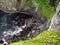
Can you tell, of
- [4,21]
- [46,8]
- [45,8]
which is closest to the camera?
[46,8]

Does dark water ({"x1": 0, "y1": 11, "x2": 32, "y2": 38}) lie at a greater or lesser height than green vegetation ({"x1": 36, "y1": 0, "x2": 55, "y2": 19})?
lesser

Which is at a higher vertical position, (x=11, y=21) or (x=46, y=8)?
(x=46, y=8)

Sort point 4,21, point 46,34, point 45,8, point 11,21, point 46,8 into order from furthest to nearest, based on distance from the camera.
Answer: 1. point 4,21
2. point 11,21
3. point 45,8
4. point 46,8
5. point 46,34

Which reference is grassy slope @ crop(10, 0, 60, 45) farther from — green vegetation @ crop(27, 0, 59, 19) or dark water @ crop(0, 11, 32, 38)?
dark water @ crop(0, 11, 32, 38)

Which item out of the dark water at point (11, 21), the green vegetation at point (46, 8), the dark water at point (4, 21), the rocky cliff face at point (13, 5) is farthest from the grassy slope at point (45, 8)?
the dark water at point (4, 21)

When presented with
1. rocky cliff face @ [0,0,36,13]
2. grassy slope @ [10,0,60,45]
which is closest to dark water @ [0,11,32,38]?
rocky cliff face @ [0,0,36,13]

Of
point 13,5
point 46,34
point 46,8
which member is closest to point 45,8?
point 46,8

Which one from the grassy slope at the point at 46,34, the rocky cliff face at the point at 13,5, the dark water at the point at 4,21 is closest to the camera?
the grassy slope at the point at 46,34

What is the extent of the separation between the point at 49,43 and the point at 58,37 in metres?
2.09

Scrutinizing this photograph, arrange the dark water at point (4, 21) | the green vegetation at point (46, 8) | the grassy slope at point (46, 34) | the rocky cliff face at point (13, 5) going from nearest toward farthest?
1. the grassy slope at point (46, 34)
2. the green vegetation at point (46, 8)
3. the dark water at point (4, 21)
4. the rocky cliff face at point (13, 5)

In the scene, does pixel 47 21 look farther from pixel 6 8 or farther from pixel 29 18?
pixel 6 8

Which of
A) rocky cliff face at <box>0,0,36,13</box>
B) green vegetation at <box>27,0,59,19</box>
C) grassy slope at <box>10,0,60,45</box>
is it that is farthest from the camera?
rocky cliff face at <box>0,0,36,13</box>

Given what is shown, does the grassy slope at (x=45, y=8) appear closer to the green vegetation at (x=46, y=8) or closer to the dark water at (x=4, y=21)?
the green vegetation at (x=46, y=8)

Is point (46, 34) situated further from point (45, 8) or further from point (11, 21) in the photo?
point (11, 21)
